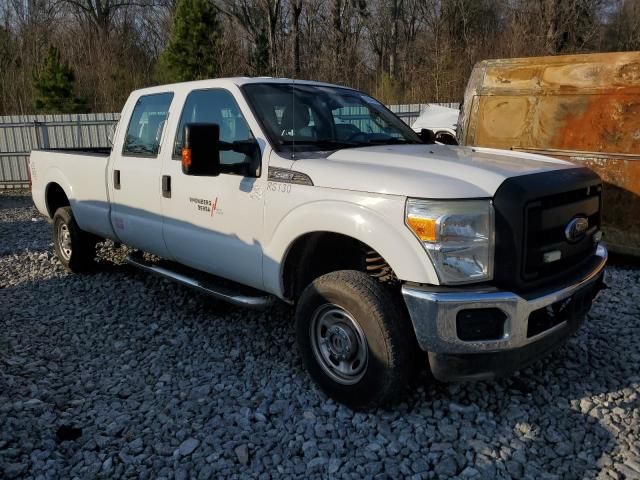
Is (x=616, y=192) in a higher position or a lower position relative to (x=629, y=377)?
higher

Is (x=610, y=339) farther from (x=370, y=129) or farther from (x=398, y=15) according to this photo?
(x=398, y=15)

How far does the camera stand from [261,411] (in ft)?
11.0

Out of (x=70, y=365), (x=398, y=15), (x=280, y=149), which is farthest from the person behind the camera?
(x=398, y=15)

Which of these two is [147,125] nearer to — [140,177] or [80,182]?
[140,177]

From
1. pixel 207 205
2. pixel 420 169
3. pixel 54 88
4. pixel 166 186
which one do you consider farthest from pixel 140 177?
pixel 54 88

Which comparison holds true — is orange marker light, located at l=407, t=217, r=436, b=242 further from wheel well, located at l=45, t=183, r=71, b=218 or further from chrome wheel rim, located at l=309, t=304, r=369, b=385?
wheel well, located at l=45, t=183, r=71, b=218

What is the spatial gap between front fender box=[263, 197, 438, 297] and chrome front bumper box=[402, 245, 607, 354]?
Result: 0.35 ft

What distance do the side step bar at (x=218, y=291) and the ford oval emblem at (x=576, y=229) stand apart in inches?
76.4

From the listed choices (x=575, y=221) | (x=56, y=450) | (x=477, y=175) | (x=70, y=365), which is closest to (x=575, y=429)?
(x=575, y=221)

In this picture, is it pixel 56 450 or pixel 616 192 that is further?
pixel 616 192

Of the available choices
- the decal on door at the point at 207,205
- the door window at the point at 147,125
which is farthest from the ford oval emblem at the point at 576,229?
the door window at the point at 147,125

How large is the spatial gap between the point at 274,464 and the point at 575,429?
1.72 meters

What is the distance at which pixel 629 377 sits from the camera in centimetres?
367

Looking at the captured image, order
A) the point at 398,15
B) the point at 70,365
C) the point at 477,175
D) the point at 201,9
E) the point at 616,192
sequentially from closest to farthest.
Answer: the point at 477,175 < the point at 70,365 < the point at 616,192 < the point at 201,9 < the point at 398,15
